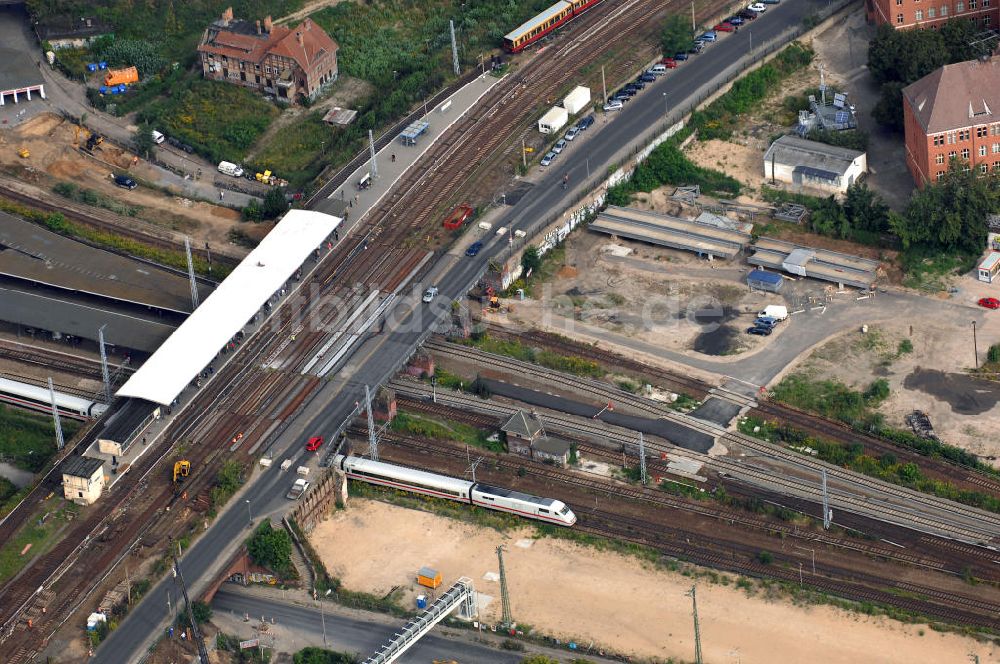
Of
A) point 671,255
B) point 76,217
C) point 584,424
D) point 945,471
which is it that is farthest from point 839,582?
point 76,217

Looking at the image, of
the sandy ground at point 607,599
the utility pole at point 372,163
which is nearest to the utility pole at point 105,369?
the sandy ground at point 607,599

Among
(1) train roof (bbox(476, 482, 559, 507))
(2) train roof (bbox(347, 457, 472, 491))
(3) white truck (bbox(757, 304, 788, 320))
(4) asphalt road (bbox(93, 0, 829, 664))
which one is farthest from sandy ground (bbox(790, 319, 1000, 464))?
(4) asphalt road (bbox(93, 0, 829, 664))

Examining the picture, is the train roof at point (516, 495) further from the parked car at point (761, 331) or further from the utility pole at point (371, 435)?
the parked car at point (761, 331)

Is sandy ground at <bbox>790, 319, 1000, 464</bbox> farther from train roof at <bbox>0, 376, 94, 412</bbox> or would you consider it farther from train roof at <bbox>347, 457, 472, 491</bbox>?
train roof at <bbox>0, 376, 94, 412</bbox>

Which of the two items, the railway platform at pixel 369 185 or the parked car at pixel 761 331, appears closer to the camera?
the parked car at pixel 761 331

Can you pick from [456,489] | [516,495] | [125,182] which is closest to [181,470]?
[456,489]
